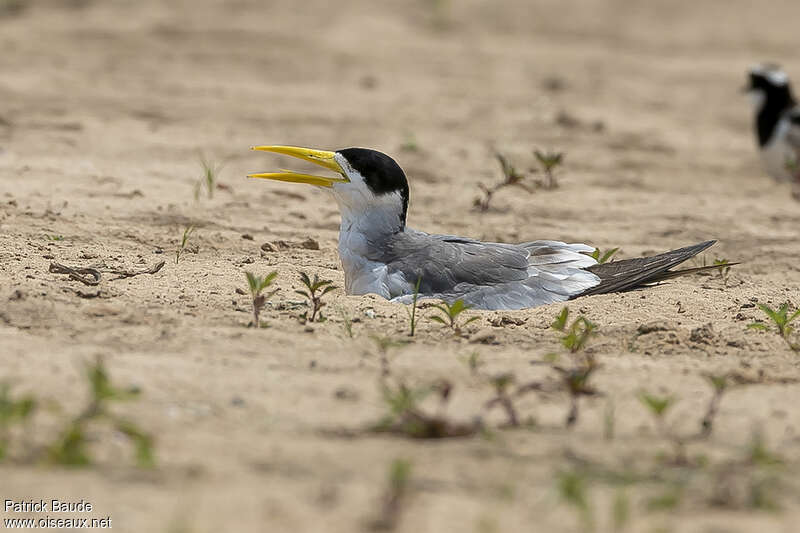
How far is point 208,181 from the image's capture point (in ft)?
21.0

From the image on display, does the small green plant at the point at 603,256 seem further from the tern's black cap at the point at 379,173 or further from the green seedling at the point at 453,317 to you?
the green seedling at the point at 453,317

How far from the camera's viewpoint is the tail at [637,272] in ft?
17.2

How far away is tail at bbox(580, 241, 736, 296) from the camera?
17.2 ft

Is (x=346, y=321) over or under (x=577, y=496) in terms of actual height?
over

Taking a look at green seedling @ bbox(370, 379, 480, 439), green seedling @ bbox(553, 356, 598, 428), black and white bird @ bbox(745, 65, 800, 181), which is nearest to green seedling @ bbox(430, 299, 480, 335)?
green seedling @ bbox(553, 356, 598, 428)

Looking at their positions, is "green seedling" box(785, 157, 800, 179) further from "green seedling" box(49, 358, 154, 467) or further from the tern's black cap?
"green seedling" box(49, 358, 154, 467)

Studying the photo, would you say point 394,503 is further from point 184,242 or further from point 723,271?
point 723,271

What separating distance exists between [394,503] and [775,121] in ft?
23.9

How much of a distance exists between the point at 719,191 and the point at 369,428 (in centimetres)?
501

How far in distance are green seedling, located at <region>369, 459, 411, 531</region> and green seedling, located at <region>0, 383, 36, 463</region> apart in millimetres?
961

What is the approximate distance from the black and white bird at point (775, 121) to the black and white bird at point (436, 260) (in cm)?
295

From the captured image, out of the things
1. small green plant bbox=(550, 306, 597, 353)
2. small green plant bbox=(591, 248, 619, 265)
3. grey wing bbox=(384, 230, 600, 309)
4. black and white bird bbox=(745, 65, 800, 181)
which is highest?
black and white bird bbox=(745, 65, 800, 181)

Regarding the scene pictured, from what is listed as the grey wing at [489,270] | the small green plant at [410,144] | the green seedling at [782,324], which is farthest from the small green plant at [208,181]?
the green seedling at [782,324]

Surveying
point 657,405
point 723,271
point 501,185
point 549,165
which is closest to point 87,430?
point 657,405
